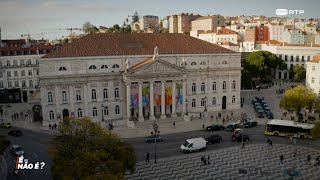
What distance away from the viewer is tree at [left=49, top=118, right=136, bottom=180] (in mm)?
24812

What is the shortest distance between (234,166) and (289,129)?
14.7 metres

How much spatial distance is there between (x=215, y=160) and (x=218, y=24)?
14183cm

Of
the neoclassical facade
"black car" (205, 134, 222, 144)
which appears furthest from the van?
the neoclassical facade

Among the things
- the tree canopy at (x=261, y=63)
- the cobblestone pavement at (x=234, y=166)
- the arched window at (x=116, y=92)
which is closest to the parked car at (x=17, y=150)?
the cobblestone pavement at (x=234, y=166)

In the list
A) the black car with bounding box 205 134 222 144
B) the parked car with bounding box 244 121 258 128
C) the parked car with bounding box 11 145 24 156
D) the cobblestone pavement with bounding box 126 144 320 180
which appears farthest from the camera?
the parked car with bounding box 244 121 258 128

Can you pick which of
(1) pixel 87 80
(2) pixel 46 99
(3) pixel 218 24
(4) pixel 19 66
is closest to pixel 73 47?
(1) pixel 87 80

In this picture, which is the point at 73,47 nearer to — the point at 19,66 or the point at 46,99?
the point at 46,99

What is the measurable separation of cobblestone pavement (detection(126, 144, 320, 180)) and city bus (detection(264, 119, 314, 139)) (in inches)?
155

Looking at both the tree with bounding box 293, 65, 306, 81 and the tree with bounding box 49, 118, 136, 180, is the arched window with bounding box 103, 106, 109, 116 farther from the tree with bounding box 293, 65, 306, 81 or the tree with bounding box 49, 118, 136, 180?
the tree with bounding box 293, 65, 306, 81

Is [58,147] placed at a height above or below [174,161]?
above

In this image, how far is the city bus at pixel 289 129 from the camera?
47.8 meters

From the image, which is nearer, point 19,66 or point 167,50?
point 167,50

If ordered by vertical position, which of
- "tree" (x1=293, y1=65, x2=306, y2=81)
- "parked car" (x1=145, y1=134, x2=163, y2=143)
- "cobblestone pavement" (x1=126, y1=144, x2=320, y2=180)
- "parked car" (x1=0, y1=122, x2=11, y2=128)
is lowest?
"cobblestone pavement" (x1=126, y1=144, x2=320, y2=180)

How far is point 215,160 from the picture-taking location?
4031 cm
